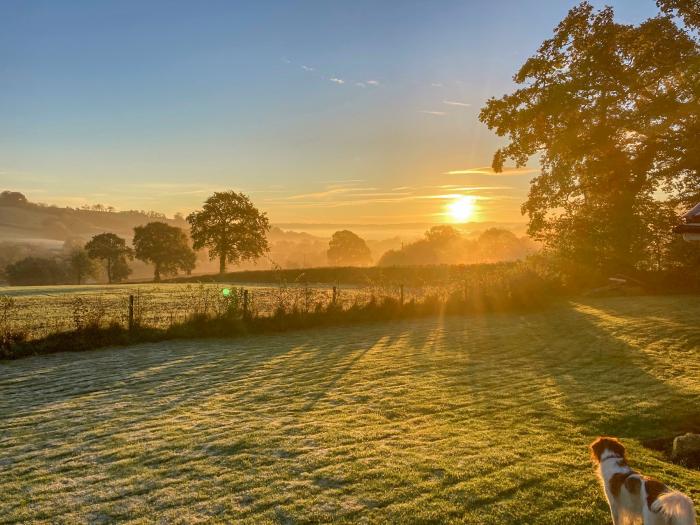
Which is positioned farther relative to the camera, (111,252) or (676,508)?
(111,252)

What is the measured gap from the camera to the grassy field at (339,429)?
4.68m

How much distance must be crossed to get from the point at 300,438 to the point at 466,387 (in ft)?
12.9

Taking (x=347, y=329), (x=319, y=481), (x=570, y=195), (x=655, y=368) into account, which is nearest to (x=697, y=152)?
(x=570, y=195)

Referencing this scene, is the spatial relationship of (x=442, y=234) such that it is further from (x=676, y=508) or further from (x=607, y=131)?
(x=676, y=508)

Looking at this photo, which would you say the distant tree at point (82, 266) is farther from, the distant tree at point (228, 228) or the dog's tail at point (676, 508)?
the dog's tail at point (676, 508)

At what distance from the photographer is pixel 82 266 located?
2899 inches

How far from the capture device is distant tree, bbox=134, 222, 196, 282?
66.9 metres

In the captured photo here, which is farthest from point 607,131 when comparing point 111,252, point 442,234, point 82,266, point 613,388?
point 442,234

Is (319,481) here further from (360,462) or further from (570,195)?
(570,195)

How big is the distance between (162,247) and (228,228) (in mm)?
14095

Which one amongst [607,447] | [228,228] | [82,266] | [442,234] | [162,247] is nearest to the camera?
[607,447]

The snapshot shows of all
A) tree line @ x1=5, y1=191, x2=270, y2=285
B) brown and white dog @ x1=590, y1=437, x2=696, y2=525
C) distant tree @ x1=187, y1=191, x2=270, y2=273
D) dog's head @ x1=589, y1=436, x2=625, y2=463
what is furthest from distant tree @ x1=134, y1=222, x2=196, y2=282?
brown and white dog @ x1=590, y1=437, x2=696, y2=525

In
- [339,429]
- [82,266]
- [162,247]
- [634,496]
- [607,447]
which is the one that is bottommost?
[339,429]

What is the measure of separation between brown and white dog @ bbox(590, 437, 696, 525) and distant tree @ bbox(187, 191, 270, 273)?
5636 centimetres
